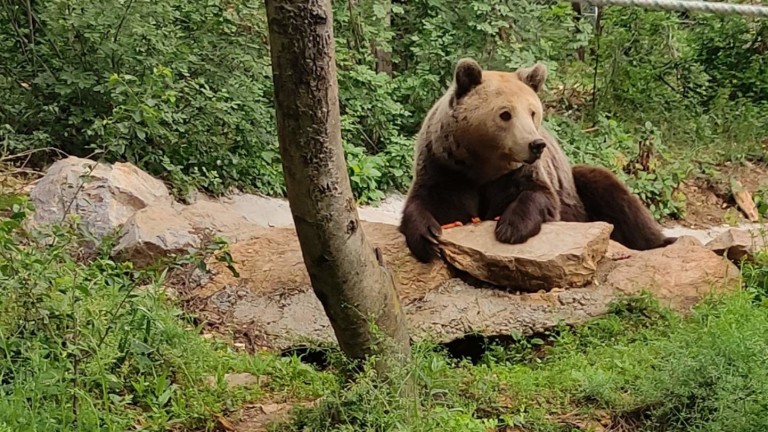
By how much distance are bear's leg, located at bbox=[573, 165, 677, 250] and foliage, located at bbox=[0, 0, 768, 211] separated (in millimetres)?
2438

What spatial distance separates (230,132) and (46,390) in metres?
4.40

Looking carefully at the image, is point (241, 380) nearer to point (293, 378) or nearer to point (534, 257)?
point (293, 378)

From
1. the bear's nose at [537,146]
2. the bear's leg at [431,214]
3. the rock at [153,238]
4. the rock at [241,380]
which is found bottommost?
the rock at [241,380]

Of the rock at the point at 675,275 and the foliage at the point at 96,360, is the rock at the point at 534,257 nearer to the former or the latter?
the rock at the point at 675,275

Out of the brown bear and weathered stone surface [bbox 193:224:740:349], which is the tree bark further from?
the brown bear

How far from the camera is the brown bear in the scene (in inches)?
194

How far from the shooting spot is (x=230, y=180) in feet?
23.8

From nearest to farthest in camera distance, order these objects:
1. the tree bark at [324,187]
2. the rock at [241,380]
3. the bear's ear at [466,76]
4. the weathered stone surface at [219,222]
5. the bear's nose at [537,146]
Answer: the tree bark at [324,187]
the rock at [241,380]
the bear's nose at [537,146]
the bear's ear at [466,76]
the weathered stone surface at [219,222]

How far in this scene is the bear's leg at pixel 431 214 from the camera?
16.2 feet

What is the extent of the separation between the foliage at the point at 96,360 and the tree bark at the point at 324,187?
69cm

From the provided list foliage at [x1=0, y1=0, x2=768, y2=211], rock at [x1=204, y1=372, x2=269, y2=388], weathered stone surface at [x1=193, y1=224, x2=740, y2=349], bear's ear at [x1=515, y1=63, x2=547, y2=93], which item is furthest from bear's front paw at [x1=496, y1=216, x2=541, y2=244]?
foliage at [x1=0, y1=0, x2=768, y2=211]

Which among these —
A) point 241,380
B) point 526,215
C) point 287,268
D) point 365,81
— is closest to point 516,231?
point 526,215

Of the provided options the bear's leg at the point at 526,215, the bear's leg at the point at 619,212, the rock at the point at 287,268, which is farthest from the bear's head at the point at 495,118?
the bear's leg at the point at 619,212

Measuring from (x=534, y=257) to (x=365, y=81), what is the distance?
14.7 ft
